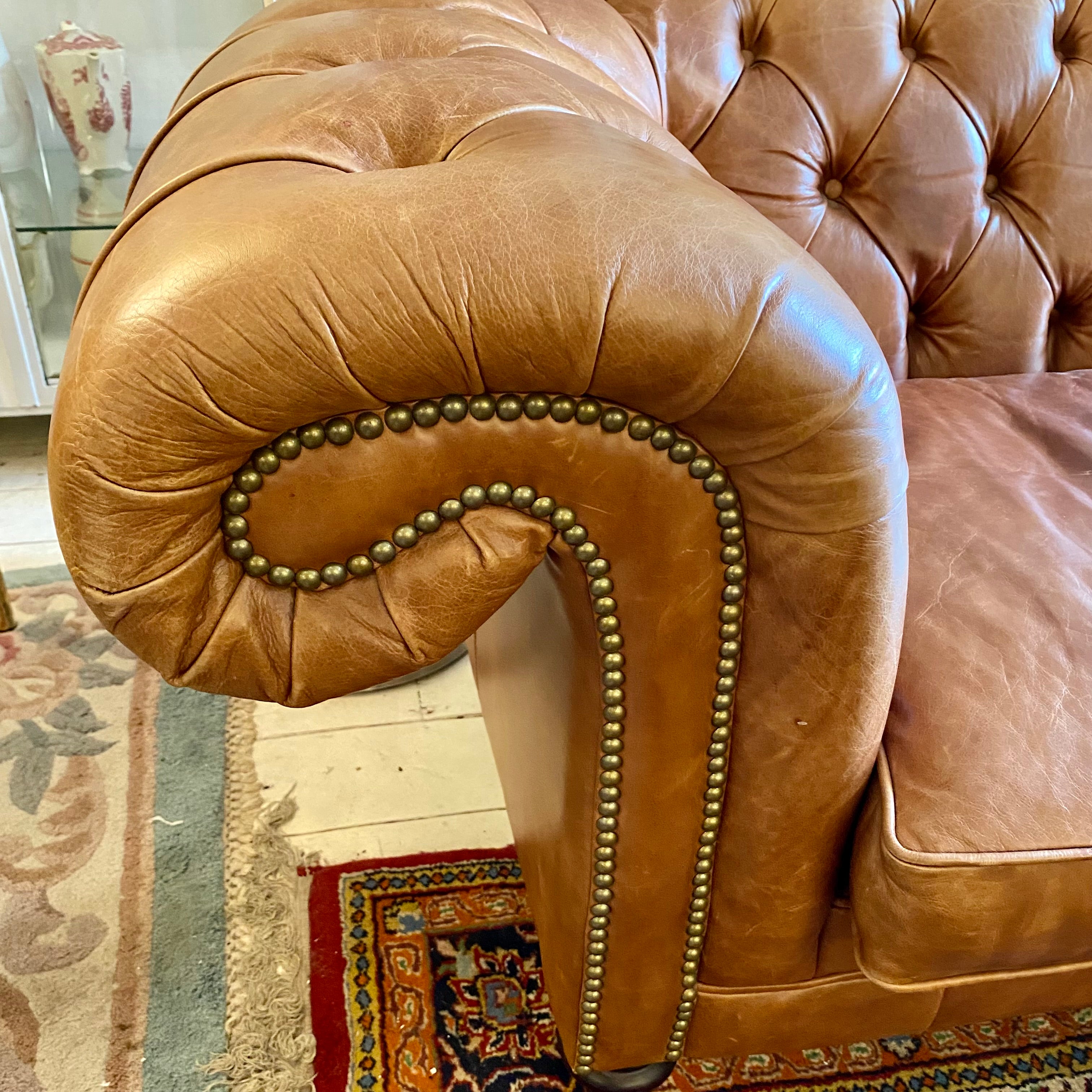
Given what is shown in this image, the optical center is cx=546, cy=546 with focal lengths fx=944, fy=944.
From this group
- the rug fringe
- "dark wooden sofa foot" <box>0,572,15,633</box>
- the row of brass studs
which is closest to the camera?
the row of brass studs

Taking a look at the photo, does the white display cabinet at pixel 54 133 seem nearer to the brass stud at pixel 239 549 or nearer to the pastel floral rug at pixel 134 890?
the pastel floral rug at pixel 134 890

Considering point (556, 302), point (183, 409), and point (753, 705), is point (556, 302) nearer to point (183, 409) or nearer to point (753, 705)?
point (183, 409)

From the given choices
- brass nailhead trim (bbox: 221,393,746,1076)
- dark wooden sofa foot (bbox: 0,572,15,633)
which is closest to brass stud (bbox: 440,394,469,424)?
brass nailhead trim (bbox: 221,393,746,1076)

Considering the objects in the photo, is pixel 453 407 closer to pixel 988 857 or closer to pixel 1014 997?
pixel 988 857

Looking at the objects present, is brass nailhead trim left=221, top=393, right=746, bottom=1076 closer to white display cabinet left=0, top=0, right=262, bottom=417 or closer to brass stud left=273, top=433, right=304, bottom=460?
brass stud left=273, top=433, right=304, bottom=460

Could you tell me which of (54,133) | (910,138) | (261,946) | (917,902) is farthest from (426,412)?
(54,133)

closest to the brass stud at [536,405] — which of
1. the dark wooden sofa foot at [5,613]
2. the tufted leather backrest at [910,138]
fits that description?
the tufted leather backrest at [910,138]

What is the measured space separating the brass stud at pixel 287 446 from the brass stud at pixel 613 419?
15 centimetres

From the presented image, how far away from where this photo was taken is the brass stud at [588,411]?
0.47 metres

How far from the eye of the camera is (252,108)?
507mm

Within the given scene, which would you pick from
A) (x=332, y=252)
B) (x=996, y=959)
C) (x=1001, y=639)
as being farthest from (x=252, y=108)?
(x=996, y=959)

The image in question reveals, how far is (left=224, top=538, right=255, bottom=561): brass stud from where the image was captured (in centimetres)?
48

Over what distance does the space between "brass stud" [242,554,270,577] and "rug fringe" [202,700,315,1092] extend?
0.55 m

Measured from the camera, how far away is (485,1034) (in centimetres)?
86
